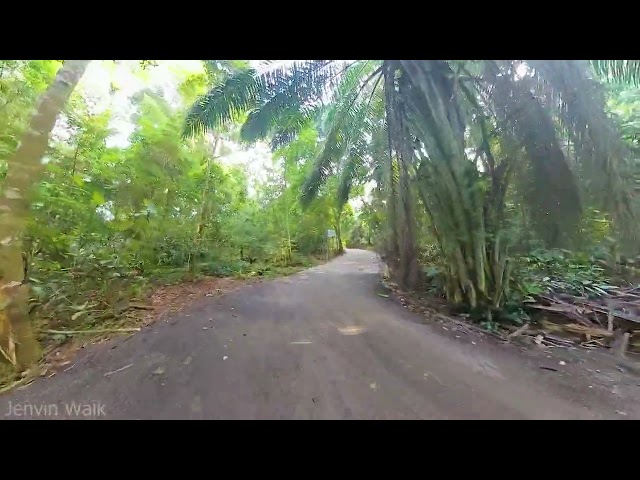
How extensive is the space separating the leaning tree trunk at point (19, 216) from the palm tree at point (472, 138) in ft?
7.47

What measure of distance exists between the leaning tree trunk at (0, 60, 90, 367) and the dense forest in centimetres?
1

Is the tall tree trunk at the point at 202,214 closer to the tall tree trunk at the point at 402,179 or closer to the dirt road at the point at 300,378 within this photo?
the dirt road at the point at 300,378

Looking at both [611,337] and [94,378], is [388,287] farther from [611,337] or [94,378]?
[94,378]

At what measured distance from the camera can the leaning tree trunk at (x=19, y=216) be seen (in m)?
2.96

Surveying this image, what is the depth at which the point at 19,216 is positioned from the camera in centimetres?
307

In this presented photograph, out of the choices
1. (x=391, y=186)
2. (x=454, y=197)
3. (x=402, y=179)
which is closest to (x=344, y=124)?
(x=391, y=186)

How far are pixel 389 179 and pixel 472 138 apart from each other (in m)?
1.74

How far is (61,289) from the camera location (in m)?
4.33

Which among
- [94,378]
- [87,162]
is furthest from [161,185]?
[94,378]

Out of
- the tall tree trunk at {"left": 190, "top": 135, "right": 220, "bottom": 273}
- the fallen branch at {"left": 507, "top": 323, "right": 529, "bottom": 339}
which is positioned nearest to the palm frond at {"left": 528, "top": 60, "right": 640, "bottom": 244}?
the fallen branch at {"left": 507, "top": 323, "right": 529, "bottom": 339}

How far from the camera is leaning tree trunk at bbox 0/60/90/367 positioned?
2.96 metres

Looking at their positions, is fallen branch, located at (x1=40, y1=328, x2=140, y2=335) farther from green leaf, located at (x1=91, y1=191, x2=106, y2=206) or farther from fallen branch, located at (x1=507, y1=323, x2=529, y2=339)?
fallen branch, located at (x1=507, y1=323, x2=529, y2=339)

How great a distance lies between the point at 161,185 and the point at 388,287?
19.7 ft

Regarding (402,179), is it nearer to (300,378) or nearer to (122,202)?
(300,378)
